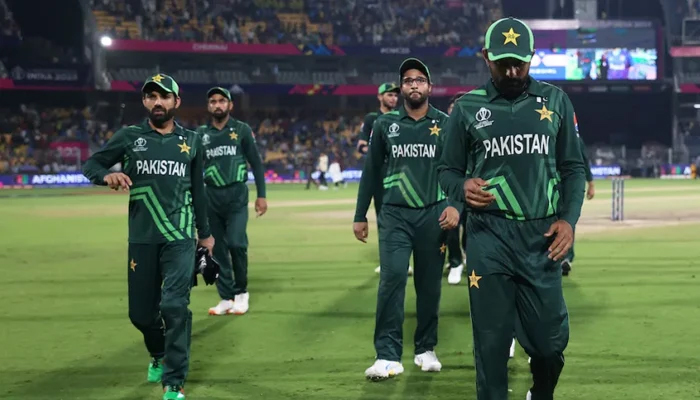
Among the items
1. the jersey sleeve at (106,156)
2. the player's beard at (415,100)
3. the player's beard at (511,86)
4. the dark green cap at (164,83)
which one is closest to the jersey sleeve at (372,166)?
the player's beard at (415,100)

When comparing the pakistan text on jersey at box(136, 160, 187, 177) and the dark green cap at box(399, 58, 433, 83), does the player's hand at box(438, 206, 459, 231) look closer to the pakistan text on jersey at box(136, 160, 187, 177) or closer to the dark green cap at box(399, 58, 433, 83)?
the dark green cap at box(399, 58, 433, 83)

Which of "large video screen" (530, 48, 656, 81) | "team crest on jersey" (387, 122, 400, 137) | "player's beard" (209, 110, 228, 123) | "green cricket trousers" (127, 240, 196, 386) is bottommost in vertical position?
"green cricket trousers" (127, 240, 196, 386)

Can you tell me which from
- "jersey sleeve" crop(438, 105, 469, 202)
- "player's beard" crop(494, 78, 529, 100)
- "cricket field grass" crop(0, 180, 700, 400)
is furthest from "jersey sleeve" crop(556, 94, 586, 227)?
"cricket field grass" crop(0, 180, 700, 400)

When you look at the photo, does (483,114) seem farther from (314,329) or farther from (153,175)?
(314,329)

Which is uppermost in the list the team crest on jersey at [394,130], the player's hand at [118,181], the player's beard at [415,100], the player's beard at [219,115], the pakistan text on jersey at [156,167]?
the player's beard at [415,100]

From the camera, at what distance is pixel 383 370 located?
6324 millimetres

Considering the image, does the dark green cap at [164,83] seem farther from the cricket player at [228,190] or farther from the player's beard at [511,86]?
the cricket player at [228,190]

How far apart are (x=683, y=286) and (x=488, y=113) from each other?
7.63m

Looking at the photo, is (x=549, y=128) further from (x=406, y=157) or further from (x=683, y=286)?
(x=683, y=286)

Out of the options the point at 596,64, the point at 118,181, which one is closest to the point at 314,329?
the point at 118,181

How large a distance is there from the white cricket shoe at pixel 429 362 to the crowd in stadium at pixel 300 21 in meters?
47.4

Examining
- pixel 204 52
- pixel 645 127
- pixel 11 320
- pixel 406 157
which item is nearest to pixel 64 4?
pixel 204 52

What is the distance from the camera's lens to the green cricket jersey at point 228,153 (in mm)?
9305

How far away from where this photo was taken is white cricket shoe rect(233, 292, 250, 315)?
9.34 meters
